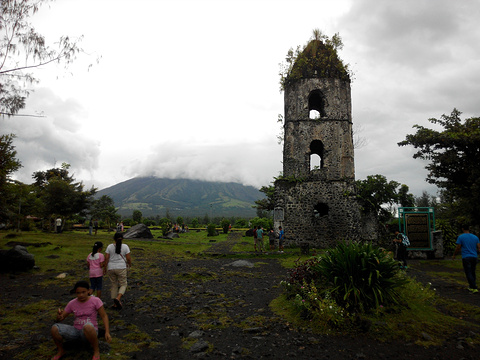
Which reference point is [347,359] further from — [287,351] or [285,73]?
[285,73]

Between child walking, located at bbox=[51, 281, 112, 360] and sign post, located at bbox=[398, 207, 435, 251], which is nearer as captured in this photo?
child walking, located at bbox=[51, 281, 112, 360]

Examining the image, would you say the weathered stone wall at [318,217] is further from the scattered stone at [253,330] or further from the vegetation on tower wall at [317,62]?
the scattered stone at [253,330]

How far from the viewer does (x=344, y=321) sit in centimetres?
470

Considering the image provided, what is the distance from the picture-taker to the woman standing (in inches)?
233

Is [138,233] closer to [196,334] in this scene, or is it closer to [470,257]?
[196,334]

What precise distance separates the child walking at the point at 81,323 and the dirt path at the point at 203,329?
0.70 ft

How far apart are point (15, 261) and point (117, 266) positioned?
5536mm

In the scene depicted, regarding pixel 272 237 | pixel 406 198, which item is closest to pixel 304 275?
pixel 272 237

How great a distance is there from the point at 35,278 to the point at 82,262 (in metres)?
2.61

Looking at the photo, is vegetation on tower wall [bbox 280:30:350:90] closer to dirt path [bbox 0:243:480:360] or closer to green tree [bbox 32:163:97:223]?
dirt path [bbox 0:243:480:360]

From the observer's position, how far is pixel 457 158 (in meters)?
12.4

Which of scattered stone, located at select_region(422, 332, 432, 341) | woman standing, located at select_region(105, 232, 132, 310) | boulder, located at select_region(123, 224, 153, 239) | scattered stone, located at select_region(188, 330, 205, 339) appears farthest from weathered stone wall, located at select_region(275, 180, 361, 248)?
boulder, located at select_region(123, 224, 153, 239)

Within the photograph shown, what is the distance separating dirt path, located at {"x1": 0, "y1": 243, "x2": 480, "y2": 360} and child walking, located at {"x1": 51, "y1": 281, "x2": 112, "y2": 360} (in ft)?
0.70

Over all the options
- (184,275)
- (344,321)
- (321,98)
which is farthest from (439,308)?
(321,98)
